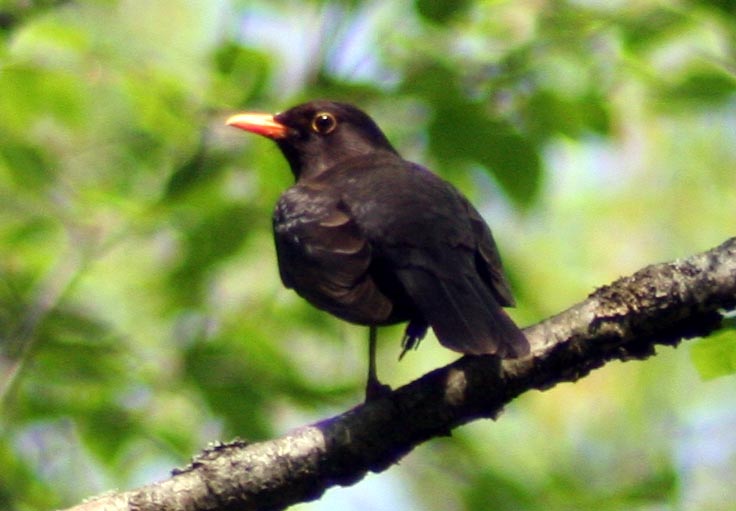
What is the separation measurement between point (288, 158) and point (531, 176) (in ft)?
4.07

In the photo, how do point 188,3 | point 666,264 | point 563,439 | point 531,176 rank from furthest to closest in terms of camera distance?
point 188,3
point 563,439
point 531,176
point 666,264

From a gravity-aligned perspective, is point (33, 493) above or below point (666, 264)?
below

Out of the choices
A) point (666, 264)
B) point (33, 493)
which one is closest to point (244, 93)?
point (33, 493)

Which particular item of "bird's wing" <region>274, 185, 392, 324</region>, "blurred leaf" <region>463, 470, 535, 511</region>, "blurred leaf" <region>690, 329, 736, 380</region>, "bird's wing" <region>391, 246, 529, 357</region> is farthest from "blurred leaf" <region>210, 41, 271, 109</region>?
"blurred leaf" <region>690, 329, 736, 380</region>

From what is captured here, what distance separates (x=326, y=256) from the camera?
4141 mm

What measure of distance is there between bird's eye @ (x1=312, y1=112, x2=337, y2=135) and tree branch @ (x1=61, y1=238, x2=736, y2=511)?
2327 millimetres

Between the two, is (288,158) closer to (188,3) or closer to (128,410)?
(128,410)

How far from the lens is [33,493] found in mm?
5191

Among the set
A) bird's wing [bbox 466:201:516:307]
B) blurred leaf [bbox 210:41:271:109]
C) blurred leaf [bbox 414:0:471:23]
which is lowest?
bird's wing [bbox 466:201:516:307]

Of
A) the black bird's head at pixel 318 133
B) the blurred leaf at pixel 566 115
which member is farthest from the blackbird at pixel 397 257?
the blurred leaf at pixel 566 115

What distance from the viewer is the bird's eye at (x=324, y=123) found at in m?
5.43

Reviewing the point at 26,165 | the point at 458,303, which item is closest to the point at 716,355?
the point at 458,303

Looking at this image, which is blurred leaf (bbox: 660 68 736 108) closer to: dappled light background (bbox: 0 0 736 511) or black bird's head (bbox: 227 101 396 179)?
dappled light background (bbox: 0 0 736 511)

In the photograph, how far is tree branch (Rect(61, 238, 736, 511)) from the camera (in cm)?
327
